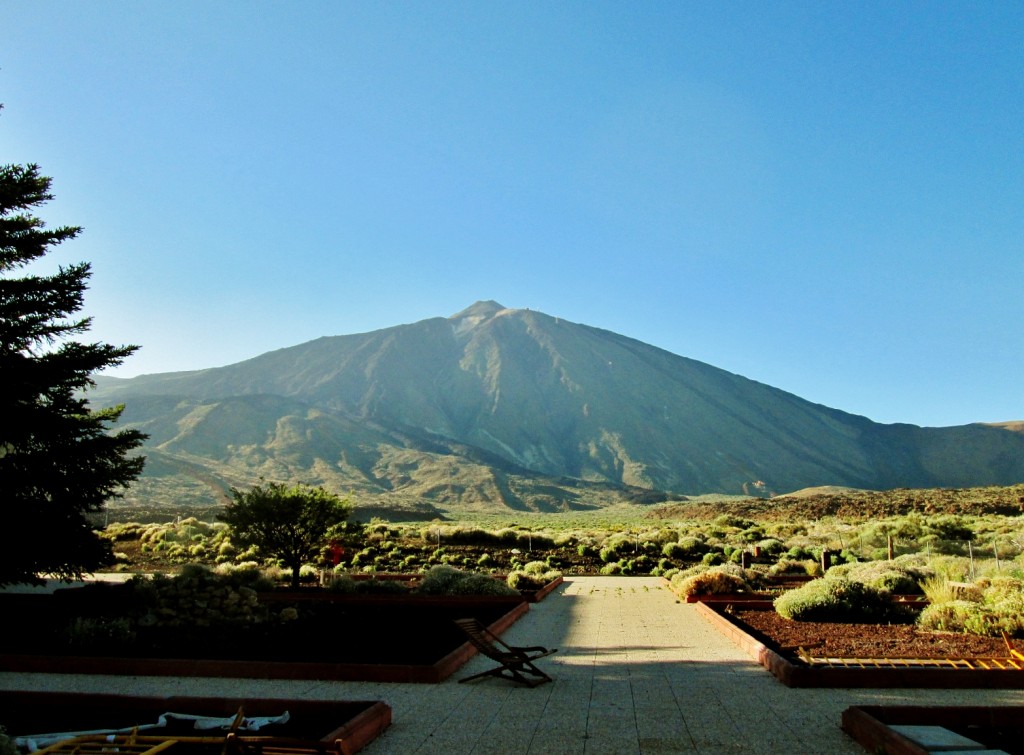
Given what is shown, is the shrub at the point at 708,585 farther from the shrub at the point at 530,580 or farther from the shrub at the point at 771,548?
the shrub at the point at 771,548

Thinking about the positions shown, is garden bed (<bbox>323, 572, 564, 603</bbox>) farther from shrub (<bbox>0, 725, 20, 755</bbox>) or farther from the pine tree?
shrub (<bbox>0, 725, 20, 755</bbox>)

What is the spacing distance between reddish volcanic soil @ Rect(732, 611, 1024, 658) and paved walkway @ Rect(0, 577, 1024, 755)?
2.92 feet

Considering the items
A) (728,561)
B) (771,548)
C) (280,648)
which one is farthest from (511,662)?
(771,548)

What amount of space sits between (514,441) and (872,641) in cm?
15491

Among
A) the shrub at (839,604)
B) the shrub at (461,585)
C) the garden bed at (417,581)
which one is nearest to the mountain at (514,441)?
the garden bed at (417,581)

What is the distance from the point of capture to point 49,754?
4609mm

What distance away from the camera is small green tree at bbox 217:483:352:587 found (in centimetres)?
2056

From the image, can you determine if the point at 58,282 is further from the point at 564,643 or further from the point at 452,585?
the point at 564,643

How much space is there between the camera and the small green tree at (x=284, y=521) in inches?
810

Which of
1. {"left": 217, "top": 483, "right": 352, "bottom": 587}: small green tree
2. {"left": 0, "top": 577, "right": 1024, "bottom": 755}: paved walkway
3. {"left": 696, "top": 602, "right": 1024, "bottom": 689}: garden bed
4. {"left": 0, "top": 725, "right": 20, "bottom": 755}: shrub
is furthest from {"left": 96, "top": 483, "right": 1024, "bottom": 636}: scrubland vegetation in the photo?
{"left": 0, "top": 725, "right": 20, "bottom": 755}: shrub

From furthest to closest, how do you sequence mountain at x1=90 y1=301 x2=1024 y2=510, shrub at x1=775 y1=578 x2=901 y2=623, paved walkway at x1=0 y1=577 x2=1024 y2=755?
mountain at x1=90 y1=301 x2=1024 y2=510 → shrub at x1=775 y1=578 x2=901 y2=623 → paved walkway at x1=0 y1=577 x2=1024 y2=755

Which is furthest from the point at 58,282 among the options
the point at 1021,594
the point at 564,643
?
the point at 1021,594

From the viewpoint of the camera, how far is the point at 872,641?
10352 mm

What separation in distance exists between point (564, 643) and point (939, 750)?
6953mm
